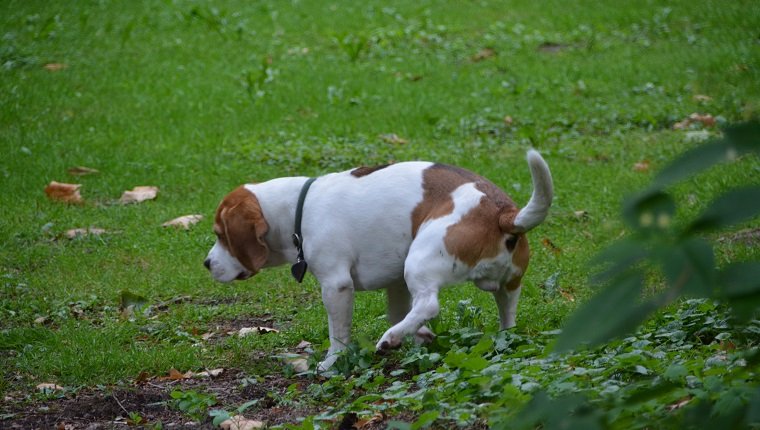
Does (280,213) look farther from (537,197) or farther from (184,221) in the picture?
(184,221)

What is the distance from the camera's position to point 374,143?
9.84 metres

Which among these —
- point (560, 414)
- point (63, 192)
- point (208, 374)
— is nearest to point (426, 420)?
point (560, 414)

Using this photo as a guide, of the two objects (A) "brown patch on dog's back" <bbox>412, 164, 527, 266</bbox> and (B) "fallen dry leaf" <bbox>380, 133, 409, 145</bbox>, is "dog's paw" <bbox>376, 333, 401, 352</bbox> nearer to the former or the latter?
(A) "brown patch on dog's back" <bbox>412, 164, 527, 266</bbox>

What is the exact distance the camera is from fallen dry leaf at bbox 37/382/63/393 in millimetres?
4848

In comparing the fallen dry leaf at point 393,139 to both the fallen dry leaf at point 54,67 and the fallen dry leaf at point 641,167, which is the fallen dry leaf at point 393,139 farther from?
the fallen dry leaf at point 54,67

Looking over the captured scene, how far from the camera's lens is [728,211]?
164 cm

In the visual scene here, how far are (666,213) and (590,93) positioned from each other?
10.3m

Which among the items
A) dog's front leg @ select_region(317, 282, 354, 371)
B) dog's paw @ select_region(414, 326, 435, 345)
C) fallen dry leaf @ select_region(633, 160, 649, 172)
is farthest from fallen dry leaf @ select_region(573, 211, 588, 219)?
dog's front leg @ select_region(317, 282, 354, 371)

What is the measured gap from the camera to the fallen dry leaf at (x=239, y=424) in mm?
4047

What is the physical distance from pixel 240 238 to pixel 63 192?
4.04 meters

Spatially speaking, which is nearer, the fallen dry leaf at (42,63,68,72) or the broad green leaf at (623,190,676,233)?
the broad green leaf at (623,190,676,233)

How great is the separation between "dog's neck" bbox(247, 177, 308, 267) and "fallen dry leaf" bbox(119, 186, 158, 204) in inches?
142

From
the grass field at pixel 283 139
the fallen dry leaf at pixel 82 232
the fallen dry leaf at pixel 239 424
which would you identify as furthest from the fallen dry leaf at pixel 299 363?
the fallen dry leaf at pixel 82 232

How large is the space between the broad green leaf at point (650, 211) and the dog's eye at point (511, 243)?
306cm
